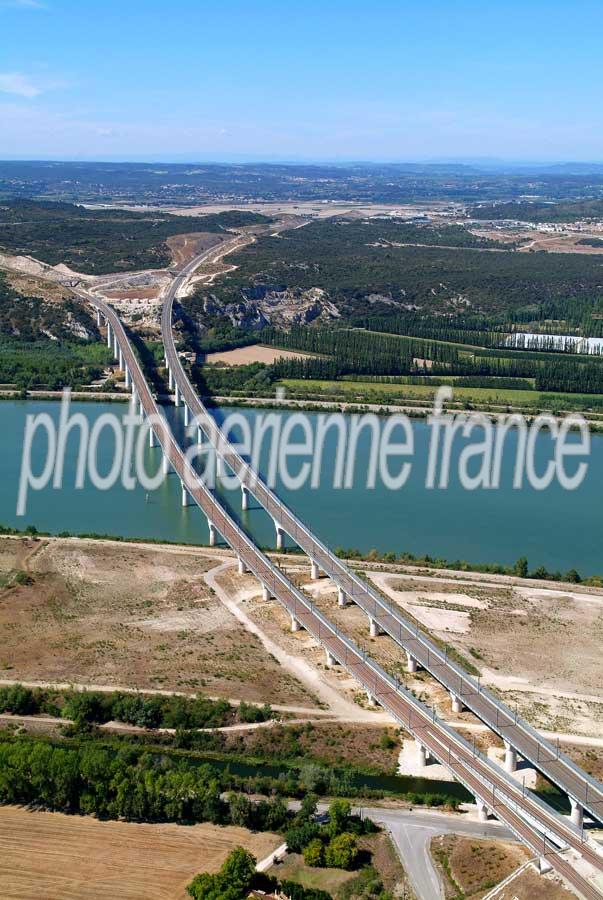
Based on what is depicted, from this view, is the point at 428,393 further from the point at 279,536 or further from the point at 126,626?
the point at 126,626

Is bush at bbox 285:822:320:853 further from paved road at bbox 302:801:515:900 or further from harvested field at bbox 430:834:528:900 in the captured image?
harvested field at bbox 430:834:528:900

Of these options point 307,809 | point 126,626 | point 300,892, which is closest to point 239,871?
point 300,892

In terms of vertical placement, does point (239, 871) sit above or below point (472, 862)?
above

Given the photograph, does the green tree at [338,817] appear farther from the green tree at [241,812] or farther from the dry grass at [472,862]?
the dry grass at [472,862]

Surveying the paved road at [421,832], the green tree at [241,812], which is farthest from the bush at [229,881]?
the paved road at [421,832]

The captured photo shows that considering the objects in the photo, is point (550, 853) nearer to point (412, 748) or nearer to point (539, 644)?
point (412, 748)

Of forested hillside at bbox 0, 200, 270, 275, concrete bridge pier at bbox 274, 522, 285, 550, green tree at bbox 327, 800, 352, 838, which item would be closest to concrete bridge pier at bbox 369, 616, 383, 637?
concrete bridge pier at bbox 274, 522, 285, 550

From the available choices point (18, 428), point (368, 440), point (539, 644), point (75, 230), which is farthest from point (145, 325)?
point (539, 644)
